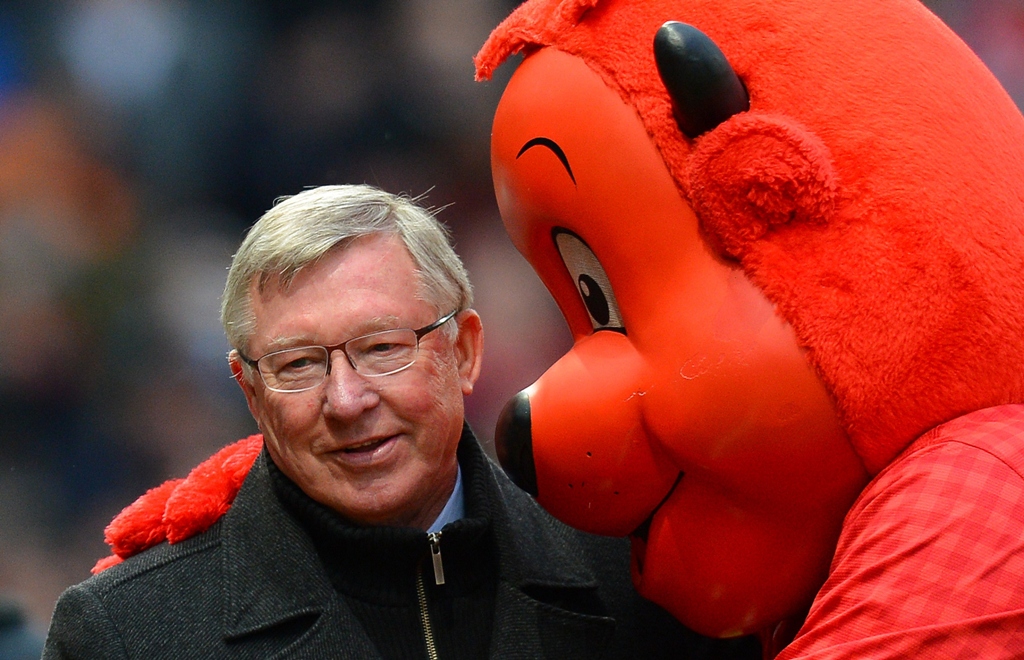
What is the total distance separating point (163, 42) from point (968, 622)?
2.61 m

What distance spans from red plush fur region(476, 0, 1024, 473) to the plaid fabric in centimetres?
5

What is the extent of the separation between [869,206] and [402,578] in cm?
81

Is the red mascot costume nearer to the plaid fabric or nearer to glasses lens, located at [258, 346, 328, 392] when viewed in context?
the plaid fabric

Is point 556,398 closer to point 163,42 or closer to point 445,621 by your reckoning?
point 445,621

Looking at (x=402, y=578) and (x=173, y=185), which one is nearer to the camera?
(x=402, y=578)

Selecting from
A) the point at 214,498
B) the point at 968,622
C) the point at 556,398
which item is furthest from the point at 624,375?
the point at 214,498

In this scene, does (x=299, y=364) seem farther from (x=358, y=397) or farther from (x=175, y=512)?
(x=175, y=512)

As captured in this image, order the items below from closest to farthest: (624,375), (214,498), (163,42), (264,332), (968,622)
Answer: (968,622)
(624,375)
(264,332)
(214,498)
(163,42)

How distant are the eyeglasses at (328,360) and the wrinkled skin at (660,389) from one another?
0.76 feet

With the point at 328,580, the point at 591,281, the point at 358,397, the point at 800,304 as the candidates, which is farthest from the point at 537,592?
the point at 800,304

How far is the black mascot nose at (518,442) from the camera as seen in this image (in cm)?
136

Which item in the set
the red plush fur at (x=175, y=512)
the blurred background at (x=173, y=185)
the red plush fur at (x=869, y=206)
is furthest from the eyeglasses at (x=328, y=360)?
the blurred background at (x=173, y=185)

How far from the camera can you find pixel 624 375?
1.28m

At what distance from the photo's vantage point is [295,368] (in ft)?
4.91
